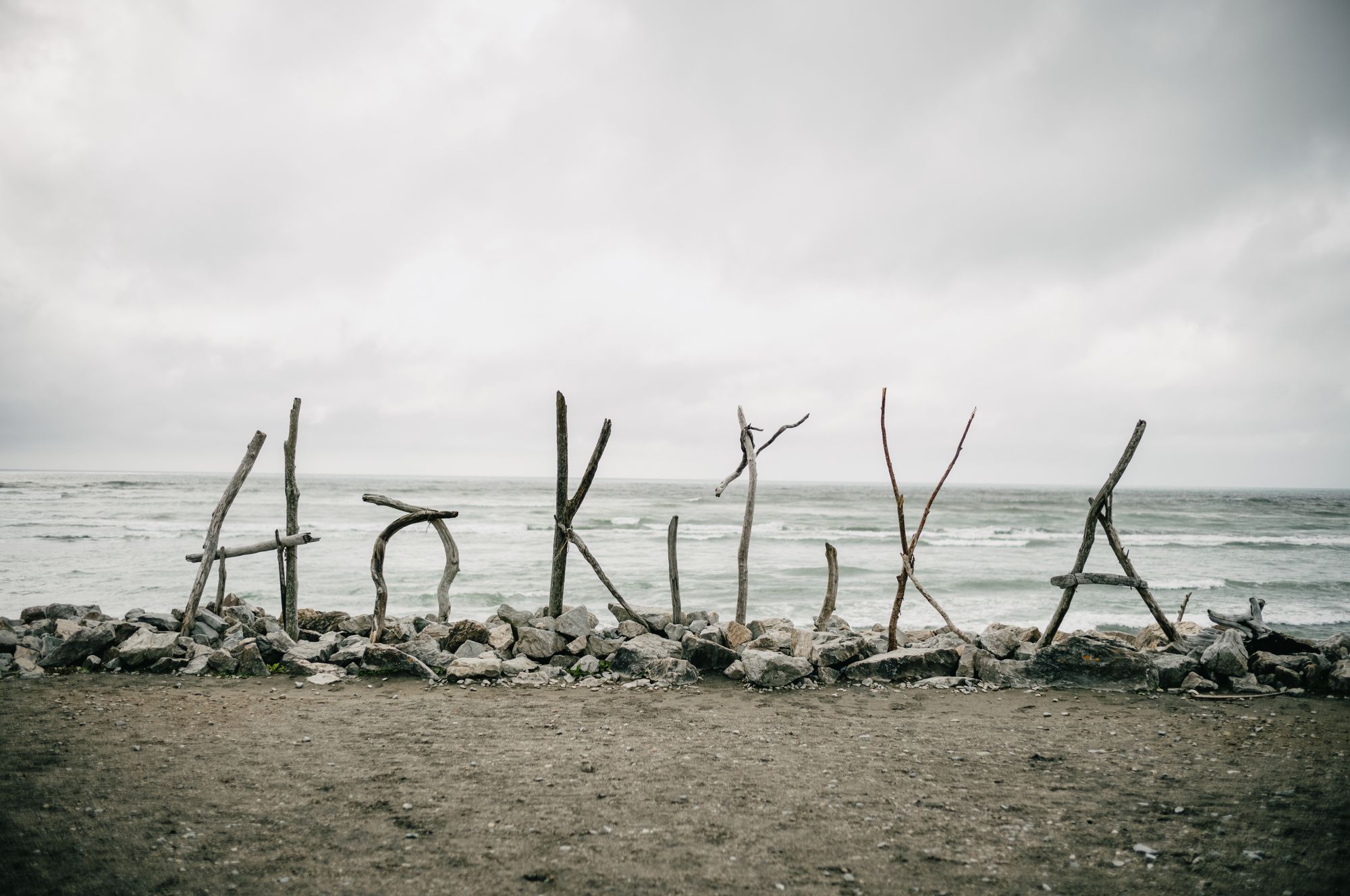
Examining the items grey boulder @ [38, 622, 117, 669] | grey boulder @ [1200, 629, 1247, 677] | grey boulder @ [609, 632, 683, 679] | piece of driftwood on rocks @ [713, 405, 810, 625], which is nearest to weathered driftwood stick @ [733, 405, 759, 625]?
piece of driftwood on rocks @ [713, 405, 810, 625]

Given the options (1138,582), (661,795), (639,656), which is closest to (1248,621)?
(1138,582)

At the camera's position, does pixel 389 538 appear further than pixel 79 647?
Yes

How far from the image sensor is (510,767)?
470 centimetres

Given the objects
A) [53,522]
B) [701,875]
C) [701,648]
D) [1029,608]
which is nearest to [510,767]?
[701,875]

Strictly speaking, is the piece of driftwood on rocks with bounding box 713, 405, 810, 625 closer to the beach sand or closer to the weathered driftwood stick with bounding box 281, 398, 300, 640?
the beach sand

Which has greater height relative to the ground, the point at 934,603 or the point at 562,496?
the point at 562,496

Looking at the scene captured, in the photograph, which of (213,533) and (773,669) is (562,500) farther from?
(213,533)

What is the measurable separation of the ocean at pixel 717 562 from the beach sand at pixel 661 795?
24.1 feet

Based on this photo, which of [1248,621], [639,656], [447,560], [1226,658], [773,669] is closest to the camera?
[1226,658]

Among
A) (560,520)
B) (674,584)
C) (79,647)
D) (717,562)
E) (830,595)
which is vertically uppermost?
(560,520)

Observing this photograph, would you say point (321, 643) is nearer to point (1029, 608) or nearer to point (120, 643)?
point (120, 643)

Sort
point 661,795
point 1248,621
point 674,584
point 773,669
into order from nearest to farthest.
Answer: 1. point 661,795
2. point 773,669
3. point 1248,621
4. point 674,584

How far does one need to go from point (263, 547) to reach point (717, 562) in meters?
14.6

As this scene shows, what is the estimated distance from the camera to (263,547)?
27.1 feet
